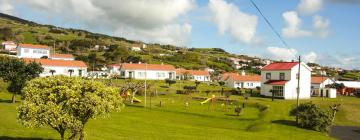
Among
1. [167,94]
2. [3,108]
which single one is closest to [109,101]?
[3,108]

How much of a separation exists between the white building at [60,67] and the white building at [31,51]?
23412mm

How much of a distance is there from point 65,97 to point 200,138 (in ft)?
52.2

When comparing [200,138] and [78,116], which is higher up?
[78,116]

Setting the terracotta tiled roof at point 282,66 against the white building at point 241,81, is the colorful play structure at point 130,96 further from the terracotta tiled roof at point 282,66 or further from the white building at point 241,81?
the white building at point 241,81

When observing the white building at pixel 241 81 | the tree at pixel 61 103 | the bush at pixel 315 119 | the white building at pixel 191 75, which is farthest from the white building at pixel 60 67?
the tree at pixel 61 103

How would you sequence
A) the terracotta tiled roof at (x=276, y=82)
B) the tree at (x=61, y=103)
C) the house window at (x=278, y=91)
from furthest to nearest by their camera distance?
the house window at (x=278, y=91) → the terracotta tiled roof at (x=276, y=82) → the tree at (x=61, y=103)

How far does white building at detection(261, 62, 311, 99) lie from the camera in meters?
87.2

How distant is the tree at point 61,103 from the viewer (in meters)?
23.7

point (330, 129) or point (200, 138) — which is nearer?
point (200, 138)

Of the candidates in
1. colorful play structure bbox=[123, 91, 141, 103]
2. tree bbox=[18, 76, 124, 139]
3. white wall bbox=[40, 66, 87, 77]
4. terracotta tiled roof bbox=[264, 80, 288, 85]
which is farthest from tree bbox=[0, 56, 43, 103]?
terracotta tiled roof bbox=[264, 80, 288, 85]

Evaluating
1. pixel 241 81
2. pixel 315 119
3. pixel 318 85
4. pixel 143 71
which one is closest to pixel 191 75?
pixel 143 71

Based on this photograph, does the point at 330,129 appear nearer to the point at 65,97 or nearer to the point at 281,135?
the point at 281,135

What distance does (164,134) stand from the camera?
123 ft

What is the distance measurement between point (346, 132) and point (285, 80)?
35976mm
